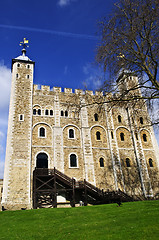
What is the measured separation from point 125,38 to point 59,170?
44.5ft

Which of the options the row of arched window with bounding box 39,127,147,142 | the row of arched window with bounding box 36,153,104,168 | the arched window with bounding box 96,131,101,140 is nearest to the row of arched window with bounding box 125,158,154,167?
the row of arched window with bounding box 39,127,147,142

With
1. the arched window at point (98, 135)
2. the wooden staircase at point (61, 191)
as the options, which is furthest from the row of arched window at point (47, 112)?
the wooden staircase at point (61, 191)

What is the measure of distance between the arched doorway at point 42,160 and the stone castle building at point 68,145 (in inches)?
3.7

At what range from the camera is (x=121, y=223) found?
28.6 ft

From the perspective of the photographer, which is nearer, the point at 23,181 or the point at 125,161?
→ the point at 23,181

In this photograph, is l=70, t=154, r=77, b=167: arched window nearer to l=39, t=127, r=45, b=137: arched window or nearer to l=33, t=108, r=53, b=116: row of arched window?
l=39, t=127, r=45, b=137: arched window

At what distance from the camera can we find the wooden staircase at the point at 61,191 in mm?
18297

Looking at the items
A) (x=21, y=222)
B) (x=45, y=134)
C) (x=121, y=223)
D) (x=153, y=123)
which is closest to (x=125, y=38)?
(x=153, y=123)

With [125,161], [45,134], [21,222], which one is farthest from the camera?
[125,161]

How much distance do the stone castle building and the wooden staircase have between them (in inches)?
28.4

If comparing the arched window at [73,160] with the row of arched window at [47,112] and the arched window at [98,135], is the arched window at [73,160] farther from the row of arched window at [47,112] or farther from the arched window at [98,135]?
the row of arched window at [47,112]

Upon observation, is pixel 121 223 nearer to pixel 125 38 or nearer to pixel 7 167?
pixel 125 38

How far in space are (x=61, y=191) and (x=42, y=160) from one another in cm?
345

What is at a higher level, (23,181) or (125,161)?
(125,161)
